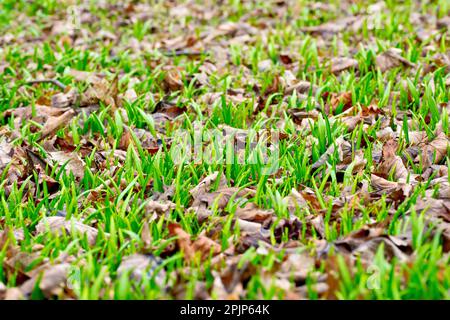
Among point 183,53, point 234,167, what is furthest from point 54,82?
point 234,167

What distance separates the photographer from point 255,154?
2.99m

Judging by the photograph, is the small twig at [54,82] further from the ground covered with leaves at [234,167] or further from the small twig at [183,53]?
the small twig at [183,53]

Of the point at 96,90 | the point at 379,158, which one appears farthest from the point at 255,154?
the point at 96,90

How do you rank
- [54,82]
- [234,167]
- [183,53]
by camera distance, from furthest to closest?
[183,53] → [54,82] → [234,167]

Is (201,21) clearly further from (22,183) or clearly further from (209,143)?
(22,183)

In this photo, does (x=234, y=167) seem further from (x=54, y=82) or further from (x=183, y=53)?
(x=183, y=53)

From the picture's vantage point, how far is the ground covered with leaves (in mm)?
2189

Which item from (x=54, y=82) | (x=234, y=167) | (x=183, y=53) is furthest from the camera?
(x=183, y=53)

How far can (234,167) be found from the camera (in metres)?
2.97

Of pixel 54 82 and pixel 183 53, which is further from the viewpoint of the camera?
pixel 183 53

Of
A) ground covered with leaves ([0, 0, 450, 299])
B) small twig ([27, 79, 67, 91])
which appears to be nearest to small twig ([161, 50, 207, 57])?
ground covered with leaves ([0, 0, 450, 299])

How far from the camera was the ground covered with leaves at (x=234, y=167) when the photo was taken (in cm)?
219
